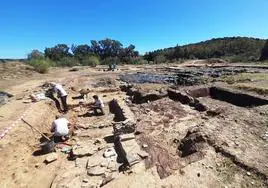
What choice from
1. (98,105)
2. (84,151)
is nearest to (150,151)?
(84,151)

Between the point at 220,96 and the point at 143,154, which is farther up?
the point at 143,154

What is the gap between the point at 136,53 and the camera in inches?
3541

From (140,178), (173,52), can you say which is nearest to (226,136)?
(140,178)

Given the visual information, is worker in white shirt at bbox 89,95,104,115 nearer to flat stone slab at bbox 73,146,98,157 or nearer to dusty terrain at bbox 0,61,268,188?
dusty terrain at bbox 0,61,268,188

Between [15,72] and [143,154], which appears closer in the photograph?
[143,154]

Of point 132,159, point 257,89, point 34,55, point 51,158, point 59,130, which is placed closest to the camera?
point 132,159

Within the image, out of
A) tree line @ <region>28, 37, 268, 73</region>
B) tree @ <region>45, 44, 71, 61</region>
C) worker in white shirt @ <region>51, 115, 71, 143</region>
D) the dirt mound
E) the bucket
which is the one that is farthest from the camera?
tree @ <region>45, 44, 71, 61</region>

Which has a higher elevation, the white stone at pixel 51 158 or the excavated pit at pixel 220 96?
the white stone at pixel 51 158

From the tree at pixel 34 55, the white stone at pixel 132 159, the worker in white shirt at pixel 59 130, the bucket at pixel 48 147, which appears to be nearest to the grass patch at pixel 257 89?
the white stone at pixel 132 159

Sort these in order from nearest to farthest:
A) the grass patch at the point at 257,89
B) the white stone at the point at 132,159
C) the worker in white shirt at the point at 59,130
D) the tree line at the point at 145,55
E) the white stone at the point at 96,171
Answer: the white stone at the point at 96,171 < the white stone at the point at 132,159 < the worker in white shirt at the point at 59,130 < the grass patch at the point at 257,89 < the tree line at the point at 145,55

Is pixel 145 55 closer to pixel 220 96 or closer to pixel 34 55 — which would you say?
pixel 34 55

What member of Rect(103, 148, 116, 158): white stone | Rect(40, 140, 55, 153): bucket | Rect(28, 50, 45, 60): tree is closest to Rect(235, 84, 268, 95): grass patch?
Rect(103, 148, 116, 158): white stone

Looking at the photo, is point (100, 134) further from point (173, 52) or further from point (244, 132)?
point (173, 52)

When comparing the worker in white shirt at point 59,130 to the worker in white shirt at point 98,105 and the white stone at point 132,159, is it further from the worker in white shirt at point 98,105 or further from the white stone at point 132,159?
the worker in white shirt at point 98,105
